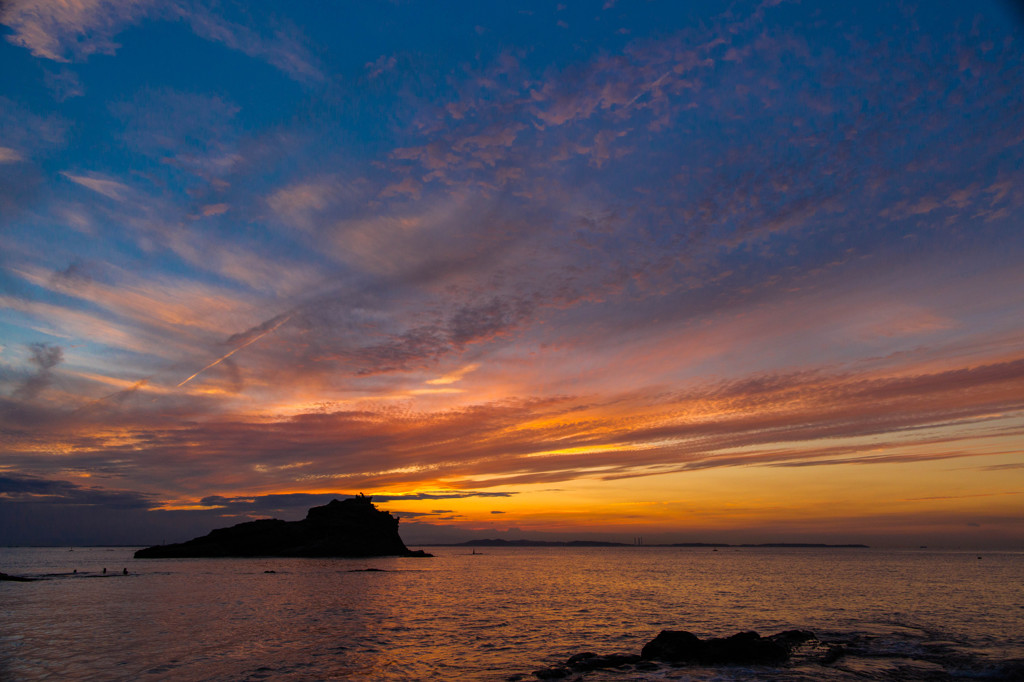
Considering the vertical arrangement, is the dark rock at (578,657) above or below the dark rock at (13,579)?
above

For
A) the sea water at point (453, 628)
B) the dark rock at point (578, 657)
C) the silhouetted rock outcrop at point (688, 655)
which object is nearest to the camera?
the sea water at point (453, 628)

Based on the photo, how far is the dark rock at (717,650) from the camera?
28484mm

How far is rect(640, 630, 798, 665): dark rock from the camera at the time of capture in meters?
28.5

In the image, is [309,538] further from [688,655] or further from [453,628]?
[688,655]

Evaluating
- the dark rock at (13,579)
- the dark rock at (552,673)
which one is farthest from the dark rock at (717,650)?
the dark rock at (13,579)

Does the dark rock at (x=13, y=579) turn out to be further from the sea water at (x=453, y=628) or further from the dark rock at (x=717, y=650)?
the dark rock at (x=717, y=650)

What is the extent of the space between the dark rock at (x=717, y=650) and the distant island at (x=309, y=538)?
16207cm

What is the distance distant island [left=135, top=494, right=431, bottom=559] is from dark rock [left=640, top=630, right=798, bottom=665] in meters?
162

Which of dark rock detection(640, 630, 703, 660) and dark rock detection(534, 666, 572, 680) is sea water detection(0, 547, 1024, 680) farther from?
dark rock detection(640, 630, 703, 660)

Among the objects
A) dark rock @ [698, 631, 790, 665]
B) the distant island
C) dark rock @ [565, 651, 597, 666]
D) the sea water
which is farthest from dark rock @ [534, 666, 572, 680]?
the distant island

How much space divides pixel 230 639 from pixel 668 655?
2895 centimetres

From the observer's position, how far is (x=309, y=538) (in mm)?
176375

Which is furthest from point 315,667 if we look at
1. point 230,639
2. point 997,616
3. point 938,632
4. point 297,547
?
point 297,547

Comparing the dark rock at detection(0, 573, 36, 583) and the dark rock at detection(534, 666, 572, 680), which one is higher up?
the dark rock at detection(534, 666, 572, 680)
